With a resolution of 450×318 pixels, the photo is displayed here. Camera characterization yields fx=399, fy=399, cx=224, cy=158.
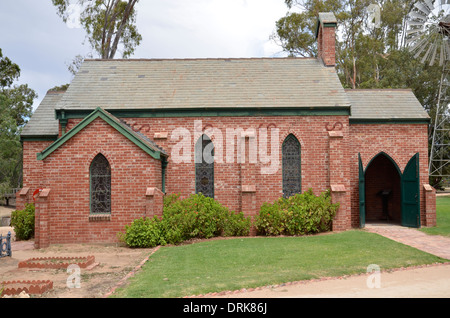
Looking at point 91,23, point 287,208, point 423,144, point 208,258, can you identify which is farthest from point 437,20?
point 91,23

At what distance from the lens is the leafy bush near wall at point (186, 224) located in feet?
46.4

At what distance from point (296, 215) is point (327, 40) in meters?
10.1

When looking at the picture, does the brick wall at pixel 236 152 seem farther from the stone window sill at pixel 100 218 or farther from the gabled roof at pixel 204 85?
the stone window sill at pixel 100 218

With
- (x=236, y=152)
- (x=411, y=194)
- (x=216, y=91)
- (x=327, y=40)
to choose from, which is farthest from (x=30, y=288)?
(x=327, y=40)

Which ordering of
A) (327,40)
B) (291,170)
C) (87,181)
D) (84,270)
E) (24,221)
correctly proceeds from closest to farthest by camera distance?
(84,270) → (87,181) → (24,221) → (291,170) → (327,40)

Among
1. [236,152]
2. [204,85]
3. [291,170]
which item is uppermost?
[204,85]

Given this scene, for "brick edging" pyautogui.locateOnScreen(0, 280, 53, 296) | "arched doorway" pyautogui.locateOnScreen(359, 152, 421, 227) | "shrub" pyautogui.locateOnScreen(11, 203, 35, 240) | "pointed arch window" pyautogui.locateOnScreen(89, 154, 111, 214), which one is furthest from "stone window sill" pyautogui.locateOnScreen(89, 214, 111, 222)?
"arched doorway" pyautogui.locateOnScreen(359, 152, 421, 227)

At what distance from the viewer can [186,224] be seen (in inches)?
588

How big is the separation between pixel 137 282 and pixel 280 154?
400 inches

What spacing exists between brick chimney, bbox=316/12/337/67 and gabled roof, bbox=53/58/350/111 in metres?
0.48

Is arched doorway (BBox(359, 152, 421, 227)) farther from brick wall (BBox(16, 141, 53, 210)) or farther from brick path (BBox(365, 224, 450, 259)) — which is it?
brick wall (BBox(16, 141, 53, 210))

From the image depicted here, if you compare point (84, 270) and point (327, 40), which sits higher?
point (327, 40)

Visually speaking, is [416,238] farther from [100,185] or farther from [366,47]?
[366,47]

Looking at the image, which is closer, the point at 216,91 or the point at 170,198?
the point at 170,198
